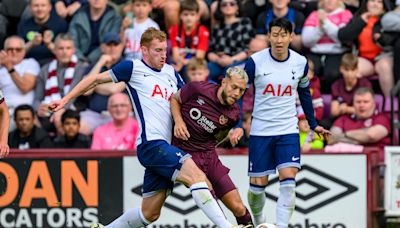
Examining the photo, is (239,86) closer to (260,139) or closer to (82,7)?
(260,139)

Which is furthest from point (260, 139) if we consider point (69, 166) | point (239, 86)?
point (69, 166)

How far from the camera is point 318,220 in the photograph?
15141mm

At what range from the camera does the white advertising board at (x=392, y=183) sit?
49.7ft

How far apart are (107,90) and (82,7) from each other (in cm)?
156

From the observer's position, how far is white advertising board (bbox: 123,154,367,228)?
49.6 feet

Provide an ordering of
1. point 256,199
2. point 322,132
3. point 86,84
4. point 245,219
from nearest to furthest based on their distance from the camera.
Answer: point 86,84 < point 245,219 < point 322,132 < point 256,199

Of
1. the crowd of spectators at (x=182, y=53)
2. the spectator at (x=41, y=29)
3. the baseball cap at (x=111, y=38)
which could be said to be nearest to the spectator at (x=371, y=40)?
the crowd of spectators at (x=182, y=53)

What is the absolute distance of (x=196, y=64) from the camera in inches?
657

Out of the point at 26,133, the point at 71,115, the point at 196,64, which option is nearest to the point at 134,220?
the point at 71,115

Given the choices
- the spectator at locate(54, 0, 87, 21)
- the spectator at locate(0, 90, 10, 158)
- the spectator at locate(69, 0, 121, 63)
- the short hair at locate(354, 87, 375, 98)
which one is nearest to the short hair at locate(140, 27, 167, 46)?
the spectator at locate(0, 90, 10, 158)

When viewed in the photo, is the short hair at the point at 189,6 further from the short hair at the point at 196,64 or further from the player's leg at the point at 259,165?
the player's leg at the point at 259,165

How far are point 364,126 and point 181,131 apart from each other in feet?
16.1

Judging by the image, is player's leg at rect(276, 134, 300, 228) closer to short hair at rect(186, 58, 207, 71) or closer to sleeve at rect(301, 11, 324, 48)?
short hair at rect(186, 58, 207, 71)

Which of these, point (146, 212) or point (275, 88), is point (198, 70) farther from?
point (146, 212)
